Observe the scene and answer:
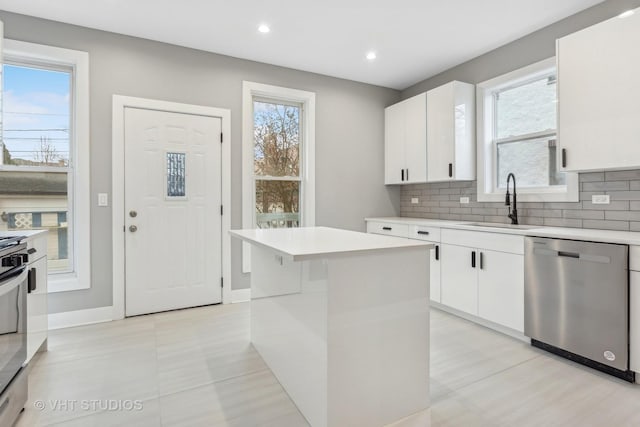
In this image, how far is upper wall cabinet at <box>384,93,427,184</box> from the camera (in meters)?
4.11

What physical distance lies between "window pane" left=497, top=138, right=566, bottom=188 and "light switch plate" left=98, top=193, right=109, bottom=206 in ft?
13.0

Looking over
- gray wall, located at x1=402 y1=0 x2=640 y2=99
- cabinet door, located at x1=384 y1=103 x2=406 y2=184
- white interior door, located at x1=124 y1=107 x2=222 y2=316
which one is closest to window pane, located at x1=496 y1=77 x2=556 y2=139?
gray wall, located at x1=402 y1=0 x2=640 y2=99

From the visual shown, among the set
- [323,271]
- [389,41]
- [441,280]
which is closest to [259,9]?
[389,41]

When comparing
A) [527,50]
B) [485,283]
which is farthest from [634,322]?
[527,50]

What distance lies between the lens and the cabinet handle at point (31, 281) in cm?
212

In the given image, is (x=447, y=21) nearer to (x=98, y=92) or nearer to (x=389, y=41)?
(x=389, y=41)

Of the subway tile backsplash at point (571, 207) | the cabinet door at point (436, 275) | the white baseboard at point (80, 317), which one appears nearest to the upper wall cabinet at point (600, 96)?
the subway tile backsplash at point (571, 207)

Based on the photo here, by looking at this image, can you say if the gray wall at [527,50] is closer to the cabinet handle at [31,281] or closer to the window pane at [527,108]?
the window pane at [527,108]

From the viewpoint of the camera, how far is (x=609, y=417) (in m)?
1.78

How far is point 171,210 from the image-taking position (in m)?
3.50

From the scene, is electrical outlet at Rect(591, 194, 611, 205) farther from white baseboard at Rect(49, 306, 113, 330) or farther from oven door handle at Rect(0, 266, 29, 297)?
white baseboard at Rect(49, 306, 113, 330)

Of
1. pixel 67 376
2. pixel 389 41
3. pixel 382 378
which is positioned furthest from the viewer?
pixel 389 41

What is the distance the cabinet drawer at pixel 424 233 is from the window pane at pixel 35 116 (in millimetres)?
3523

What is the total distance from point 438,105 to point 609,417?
10.1 feet
